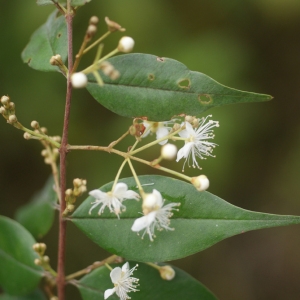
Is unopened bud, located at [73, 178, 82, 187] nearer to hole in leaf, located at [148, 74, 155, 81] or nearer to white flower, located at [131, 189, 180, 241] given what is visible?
white flower, located at [131, 189, 180, 241]

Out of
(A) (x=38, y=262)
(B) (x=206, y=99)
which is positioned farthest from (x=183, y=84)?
(A) (x=38, y=262)

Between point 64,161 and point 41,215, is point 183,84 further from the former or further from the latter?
point 41,215

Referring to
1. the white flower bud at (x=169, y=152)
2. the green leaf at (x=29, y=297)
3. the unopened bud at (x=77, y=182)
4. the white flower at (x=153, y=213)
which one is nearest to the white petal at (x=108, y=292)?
the white flower at (x=153, y=213)

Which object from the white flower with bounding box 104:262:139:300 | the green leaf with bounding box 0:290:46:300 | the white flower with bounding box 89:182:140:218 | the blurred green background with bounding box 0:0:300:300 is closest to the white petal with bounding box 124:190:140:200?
the white flower with bounding box 89:182:140:218

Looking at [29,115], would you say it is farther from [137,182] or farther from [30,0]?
[137,182]

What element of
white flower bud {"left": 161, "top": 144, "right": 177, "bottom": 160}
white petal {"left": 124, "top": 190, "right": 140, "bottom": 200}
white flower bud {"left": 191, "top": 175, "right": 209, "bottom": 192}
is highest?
white flower bud {"left": 161, "top": 144, "right": 177, "bottom": 160}

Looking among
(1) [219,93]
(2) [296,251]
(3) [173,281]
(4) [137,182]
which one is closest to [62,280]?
(3) [173,281]
